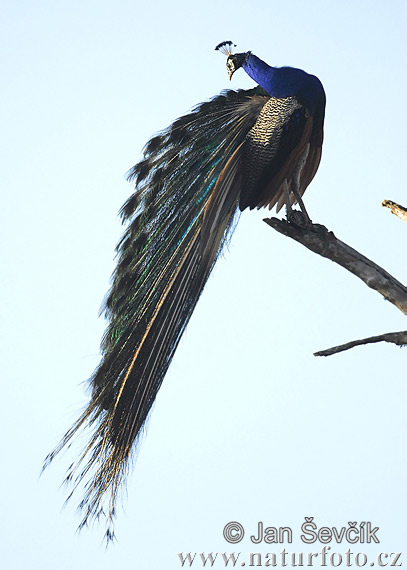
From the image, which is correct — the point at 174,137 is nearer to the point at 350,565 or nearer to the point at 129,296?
the point at 129,296

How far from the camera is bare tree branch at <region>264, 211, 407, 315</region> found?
6047mm

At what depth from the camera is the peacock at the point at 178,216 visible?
247 inches

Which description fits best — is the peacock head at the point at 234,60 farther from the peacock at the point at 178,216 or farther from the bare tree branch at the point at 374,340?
the bare tree branch at the point at 374,340

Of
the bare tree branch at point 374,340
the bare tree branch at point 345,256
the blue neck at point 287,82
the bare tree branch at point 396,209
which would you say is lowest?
the bare tree branch at point 374,340

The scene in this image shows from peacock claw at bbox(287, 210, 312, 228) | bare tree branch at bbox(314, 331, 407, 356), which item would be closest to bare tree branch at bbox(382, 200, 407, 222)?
peacock claw at bbox(287, 210, 312, 228)

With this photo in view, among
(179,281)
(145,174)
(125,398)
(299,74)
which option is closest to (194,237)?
(179,281)

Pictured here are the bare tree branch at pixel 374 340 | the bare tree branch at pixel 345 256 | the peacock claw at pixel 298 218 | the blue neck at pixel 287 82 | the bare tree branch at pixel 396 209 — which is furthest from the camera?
the blue neck at pixel 287 82

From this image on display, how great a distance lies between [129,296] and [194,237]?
2.59 ft

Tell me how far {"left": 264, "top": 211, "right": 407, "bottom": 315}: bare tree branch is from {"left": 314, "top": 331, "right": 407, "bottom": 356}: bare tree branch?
354 mm

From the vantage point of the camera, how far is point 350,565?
701cm

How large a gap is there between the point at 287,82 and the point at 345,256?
2.00m

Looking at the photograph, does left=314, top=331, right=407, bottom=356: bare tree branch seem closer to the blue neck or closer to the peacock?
the peacock

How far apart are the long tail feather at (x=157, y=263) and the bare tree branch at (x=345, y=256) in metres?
0.69

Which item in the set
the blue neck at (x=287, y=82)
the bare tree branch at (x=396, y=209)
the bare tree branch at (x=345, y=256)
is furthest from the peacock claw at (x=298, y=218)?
the blue neck at (x=287, y=82)
